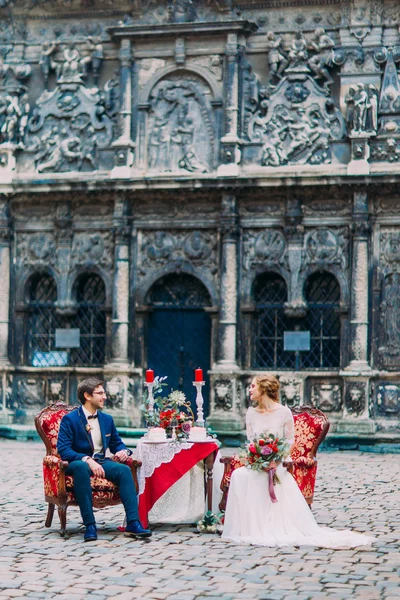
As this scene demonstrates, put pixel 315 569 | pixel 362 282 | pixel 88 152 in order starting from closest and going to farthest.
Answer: pixel 315 569
pixel 362 282
pixel 88 152

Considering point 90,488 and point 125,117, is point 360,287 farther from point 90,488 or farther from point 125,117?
point 90,488

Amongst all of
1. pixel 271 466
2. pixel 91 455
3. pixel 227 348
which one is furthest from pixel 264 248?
pixel 271 466

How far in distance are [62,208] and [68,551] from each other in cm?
1206

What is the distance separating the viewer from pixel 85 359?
70.6 ft

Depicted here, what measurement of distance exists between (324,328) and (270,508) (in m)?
9.75

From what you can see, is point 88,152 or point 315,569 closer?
point 315,569

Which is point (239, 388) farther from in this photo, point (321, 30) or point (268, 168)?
point (321, 30)

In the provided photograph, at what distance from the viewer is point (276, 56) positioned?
20.7 metres

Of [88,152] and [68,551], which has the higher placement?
[88,152]

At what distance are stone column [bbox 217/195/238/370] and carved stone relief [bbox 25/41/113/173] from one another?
2602mm

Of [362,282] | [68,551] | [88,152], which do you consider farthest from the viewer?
[88,152]

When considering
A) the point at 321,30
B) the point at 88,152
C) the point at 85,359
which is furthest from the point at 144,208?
the point at 321,30

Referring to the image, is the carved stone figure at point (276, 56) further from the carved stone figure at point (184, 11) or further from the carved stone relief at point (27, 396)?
the carved stone relief at point (27, 396)

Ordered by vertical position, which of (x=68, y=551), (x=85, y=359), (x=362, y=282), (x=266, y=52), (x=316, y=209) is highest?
(x=266, y=52)
